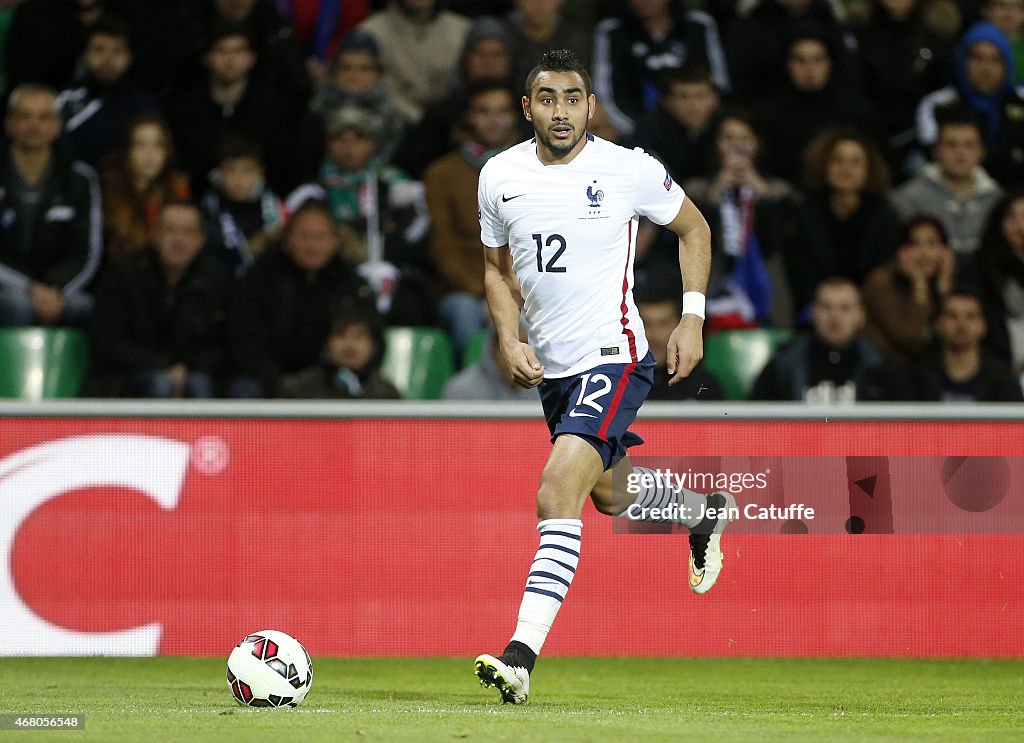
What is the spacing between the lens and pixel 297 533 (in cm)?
834

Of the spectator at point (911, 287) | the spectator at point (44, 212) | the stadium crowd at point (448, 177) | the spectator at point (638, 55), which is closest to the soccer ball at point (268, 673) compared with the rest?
the stadium crowd at point (448, 177)

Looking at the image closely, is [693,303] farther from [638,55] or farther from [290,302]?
[638,55]

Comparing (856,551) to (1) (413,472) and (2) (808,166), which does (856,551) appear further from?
(2) (808,166)

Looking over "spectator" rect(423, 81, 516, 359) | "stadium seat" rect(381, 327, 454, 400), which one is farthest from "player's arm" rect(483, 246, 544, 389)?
"spectator" rect(423, 81, 516, 359)

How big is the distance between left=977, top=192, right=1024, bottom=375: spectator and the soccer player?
5.06 m

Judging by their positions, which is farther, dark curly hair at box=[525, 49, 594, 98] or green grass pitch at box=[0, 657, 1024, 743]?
dark curly hair at box=[525, 49, 594, 98]

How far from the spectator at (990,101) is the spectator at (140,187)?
5.58 metres

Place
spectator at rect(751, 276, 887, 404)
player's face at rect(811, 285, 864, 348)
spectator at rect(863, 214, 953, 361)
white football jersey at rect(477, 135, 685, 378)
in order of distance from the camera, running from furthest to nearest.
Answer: spectator at rect(863, 214, 953, 361), player's face at rect(811, 285, 864, 348), spectator at rect(751, 276, 887, 404), white football jersey at rect(477, 135, 685, 378)

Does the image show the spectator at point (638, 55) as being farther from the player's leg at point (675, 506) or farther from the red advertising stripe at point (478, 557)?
the player's leg at point (675, 506)

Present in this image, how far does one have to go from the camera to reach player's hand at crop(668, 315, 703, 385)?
6.15m

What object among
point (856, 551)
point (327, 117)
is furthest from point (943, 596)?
point (327, 117)

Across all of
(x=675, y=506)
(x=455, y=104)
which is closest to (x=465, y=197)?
(x=455, y=104)

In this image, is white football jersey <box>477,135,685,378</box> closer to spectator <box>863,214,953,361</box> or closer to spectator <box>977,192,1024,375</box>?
spectator <box>863,214,953,361</box>

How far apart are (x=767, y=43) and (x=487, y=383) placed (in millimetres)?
4323
